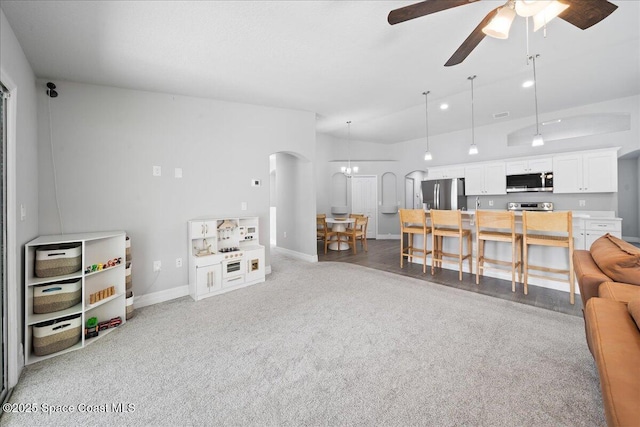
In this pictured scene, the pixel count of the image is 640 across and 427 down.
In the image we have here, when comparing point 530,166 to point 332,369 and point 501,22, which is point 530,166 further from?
point 332,369

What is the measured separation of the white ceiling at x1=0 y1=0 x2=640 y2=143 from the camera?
207 cm

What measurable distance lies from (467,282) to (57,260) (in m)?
4.61

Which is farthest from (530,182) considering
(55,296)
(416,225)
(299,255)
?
(55,296)

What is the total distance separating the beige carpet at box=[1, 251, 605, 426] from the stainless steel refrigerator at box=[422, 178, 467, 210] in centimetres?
402

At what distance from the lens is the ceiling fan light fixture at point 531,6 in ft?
5.14

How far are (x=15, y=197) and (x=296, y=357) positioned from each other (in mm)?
2390

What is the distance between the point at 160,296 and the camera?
130 inches

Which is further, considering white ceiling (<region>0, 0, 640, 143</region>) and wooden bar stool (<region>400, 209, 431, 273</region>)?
wooden bar stool (<region>400, 209, 431, 273</region>)

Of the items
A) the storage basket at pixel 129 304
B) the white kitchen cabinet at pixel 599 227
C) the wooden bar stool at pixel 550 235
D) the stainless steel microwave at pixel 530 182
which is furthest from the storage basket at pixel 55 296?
the stainless steel microwave at pixel 530 182

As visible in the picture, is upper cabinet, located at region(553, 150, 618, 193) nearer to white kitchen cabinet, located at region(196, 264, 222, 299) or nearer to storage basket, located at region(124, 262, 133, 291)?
white kitchen cabinet, located at region(196, 264, 222, 299)

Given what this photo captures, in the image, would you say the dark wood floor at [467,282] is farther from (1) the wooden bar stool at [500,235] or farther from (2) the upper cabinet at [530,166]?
(2) the upper cabinet at [530,166]

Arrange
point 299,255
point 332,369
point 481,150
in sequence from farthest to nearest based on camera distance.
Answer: point 481,150, point 299,255, point 332,369

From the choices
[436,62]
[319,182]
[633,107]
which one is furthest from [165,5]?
[633,107]

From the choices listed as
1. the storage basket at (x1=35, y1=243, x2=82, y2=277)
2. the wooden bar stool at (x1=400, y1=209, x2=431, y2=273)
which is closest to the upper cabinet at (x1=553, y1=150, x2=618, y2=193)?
the wooden bar stool at (x1=400, y1=209, x2=431, y2=273)
